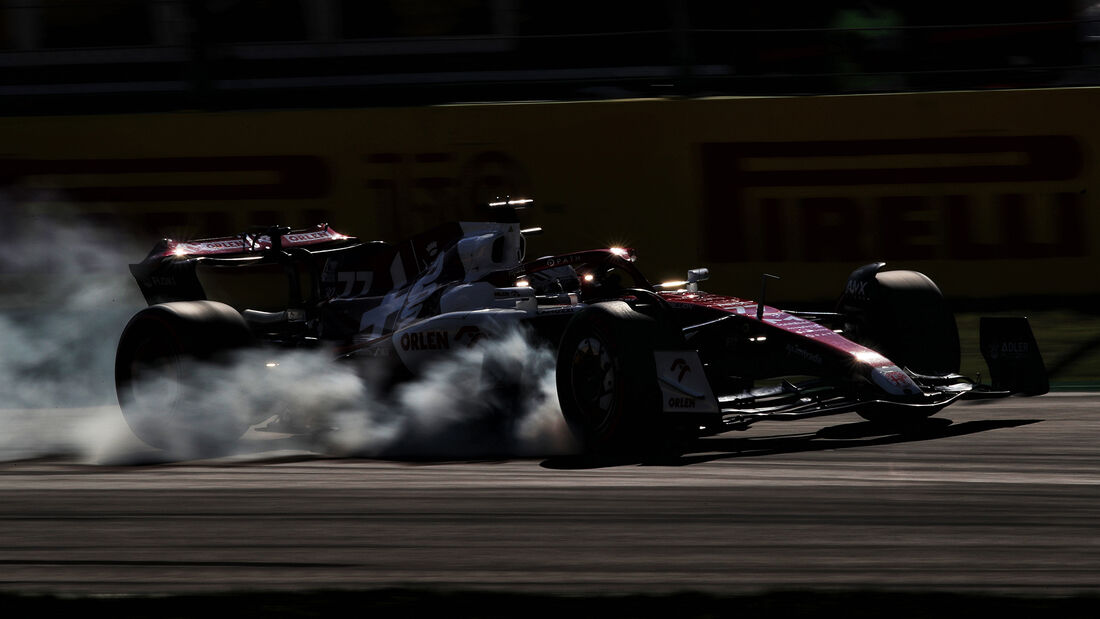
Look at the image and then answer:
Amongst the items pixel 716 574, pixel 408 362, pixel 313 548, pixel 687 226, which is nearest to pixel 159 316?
pixel 408 362

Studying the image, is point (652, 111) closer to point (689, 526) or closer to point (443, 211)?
point (443, 211)

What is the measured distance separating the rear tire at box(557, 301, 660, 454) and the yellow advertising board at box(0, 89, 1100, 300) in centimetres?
484

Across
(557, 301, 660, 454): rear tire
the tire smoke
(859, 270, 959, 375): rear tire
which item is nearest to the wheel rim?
(557, 301, 660, 454): rear tire

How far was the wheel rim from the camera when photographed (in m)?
6.43

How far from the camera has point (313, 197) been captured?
1156 centimetres

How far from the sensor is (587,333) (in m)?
6.53

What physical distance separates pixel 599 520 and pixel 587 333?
4.20 feet

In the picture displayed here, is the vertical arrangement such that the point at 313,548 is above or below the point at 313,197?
below

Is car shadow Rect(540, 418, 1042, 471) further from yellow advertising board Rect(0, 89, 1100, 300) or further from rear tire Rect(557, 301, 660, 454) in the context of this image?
yellow advertising board Rect(0, 89, 1100, 300)

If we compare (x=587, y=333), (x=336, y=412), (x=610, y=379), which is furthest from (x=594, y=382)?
(x=336, y=412)

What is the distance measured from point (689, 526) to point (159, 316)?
11.2 ft

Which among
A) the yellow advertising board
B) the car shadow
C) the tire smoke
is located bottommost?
the car shadow

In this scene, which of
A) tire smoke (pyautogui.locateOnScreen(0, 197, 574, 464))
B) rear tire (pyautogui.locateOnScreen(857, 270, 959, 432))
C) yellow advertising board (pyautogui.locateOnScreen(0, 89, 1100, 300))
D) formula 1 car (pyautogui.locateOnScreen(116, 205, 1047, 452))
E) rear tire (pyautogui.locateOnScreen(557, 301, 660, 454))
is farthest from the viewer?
yellow advertising board (pyautogui.locateOnScreen(0, 89, 1100, 300))

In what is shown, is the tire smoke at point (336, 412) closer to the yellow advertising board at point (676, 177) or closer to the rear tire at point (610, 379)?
the rear tire at point (610, 379)
